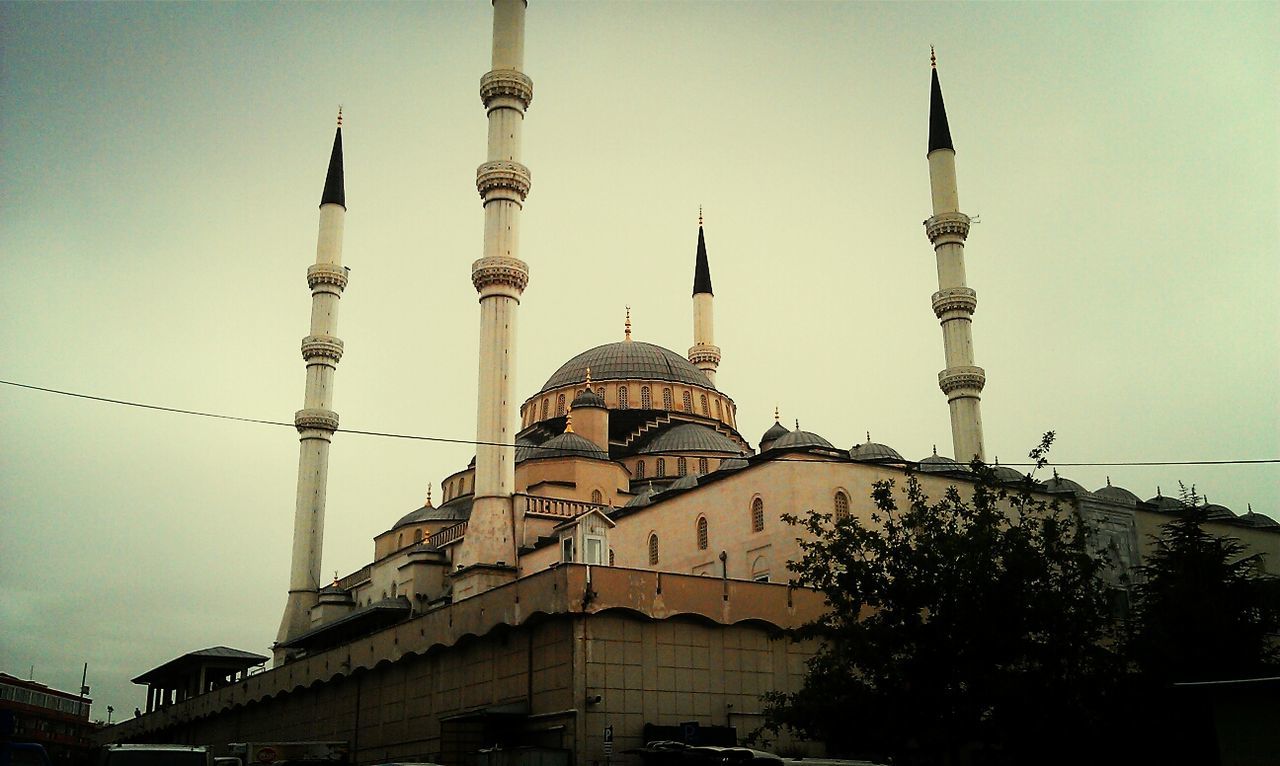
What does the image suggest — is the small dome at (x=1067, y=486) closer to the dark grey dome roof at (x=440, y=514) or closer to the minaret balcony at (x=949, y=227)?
the minaret balcony at (x=949, y=227)

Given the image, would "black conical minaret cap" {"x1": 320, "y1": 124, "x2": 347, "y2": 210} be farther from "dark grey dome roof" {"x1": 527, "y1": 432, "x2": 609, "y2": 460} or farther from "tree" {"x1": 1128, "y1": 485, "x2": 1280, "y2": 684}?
"tree" {"x1": 1128, "y1": 485, "x2": 1280, "y2": 684}

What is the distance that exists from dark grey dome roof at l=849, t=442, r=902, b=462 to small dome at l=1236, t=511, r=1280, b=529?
467 inches

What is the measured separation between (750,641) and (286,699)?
47.2 feet

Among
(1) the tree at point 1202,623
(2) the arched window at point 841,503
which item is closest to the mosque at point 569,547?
(2) the arched window at point 841,503

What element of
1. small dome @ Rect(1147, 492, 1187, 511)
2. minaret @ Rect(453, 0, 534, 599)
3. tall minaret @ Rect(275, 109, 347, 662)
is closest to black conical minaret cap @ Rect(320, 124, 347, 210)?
tall minaret @ Rect(275, 109, 347, 662)

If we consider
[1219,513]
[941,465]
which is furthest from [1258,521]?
[941,465]

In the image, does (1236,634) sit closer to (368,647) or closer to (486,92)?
(368,647)

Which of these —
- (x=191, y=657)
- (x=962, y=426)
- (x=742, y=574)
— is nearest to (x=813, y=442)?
(x=962, y=426)

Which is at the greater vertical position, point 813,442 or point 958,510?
point 813,442

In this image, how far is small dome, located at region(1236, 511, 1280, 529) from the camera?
35.5 m

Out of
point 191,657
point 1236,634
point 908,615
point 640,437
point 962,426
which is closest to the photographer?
point 908,615

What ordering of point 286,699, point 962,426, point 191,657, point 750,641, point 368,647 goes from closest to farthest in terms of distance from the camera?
point 750,641, point 368,647, point 286,699, point 962,426, point 191,657

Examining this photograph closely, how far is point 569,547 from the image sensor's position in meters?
26.5

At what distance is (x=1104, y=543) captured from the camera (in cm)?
3036
